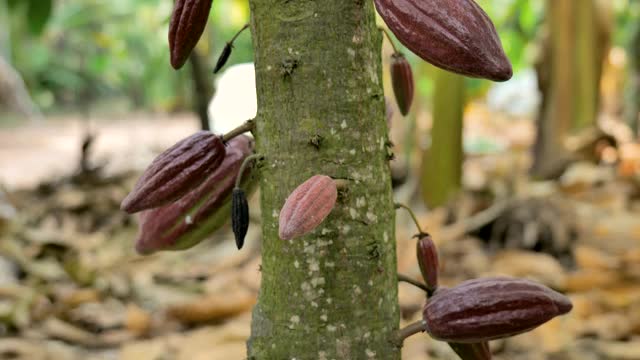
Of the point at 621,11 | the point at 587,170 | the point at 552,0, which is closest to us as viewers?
the point at 587,170

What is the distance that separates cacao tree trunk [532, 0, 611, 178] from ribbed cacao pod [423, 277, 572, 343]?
80.7 inches

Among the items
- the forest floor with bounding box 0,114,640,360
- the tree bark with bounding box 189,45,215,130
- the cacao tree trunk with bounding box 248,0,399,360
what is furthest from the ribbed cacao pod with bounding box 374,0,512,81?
the tree bark with bounding box 189,45,215,130

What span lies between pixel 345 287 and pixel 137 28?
7.58 m

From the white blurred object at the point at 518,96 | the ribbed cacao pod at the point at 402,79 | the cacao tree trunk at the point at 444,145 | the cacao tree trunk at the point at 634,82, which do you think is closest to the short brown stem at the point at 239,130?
the ribbed cacao pod at the point at 402,79

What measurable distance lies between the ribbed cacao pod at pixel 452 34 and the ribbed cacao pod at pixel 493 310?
168 millimetres

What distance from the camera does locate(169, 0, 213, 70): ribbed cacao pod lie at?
23.8 inches

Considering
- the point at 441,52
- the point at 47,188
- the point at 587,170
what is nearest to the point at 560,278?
the point at 587,170

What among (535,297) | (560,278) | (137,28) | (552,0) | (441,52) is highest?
→ (137,28)

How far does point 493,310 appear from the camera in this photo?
0.62 metres

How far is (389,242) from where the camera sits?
66cm

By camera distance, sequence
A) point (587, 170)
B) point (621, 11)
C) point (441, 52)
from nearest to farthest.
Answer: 1. point (441, 52)
2. point (587, 170)
3. point (621, 11)

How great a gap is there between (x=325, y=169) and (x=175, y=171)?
11 centimetres

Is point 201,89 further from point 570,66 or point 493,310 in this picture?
point 493,310

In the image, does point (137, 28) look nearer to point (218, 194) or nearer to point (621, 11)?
point (621, 11)
